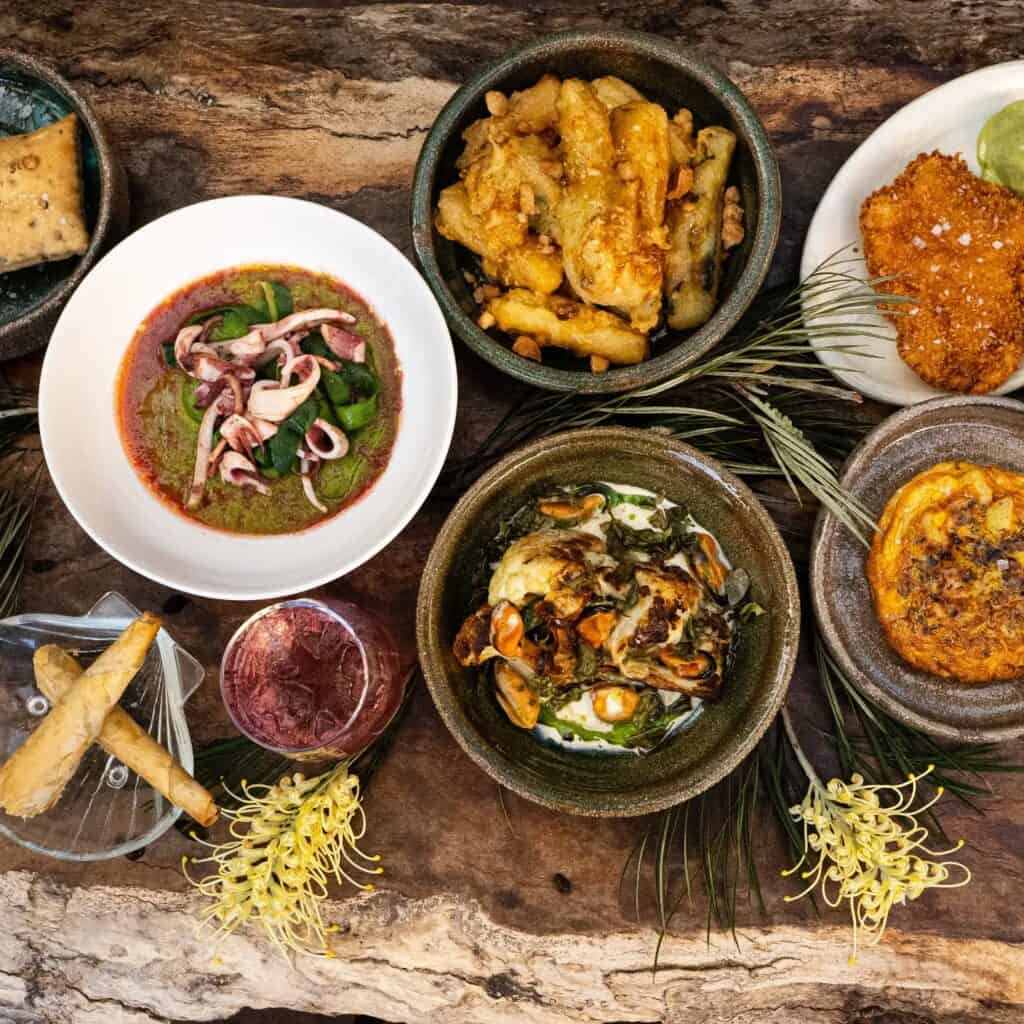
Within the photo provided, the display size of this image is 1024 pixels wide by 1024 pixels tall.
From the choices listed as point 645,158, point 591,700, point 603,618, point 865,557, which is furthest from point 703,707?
point 645,158

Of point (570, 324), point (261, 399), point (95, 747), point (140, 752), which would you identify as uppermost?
point (570, 324)

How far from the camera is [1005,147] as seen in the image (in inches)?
95.3

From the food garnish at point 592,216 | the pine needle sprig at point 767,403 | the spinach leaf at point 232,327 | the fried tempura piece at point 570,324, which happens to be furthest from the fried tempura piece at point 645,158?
the spinach leaf at point 232,327

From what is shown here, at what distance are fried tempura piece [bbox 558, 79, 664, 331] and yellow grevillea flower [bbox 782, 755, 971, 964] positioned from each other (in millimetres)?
1357

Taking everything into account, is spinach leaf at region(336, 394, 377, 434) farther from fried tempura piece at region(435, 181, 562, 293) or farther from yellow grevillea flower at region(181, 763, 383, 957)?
yellow grevillea flower at region(181, 763, 383, 957)

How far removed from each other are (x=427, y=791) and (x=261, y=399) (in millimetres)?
1207

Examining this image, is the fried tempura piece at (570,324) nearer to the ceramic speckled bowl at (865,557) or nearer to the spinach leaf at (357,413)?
the spinach leaf at (357,413)

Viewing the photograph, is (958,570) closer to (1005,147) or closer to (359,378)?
(1005,147)

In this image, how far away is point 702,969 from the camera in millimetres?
2621

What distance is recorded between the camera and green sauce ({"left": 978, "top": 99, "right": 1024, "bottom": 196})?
240 cm

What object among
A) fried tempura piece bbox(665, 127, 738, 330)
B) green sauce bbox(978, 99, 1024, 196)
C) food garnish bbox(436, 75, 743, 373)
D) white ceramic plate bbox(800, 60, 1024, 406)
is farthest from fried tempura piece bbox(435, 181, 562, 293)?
green sauce bbox(978, 99, 1024, 196)

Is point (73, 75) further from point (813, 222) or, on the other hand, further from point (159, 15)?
point (813, 222)

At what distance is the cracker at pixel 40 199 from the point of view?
8.19 ft

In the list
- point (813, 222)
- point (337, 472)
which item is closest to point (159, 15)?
point (337, 472)
